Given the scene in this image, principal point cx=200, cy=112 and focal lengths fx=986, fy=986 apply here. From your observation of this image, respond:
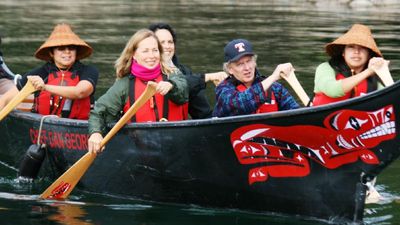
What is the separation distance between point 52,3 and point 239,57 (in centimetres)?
3224

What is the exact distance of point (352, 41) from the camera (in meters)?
6.45

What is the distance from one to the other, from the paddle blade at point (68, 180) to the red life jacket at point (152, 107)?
454 mm

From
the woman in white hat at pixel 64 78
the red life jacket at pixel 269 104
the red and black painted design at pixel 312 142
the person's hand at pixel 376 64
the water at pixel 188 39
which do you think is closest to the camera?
the red and black painted design at pixel 312 142

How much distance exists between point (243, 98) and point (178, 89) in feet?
2.27

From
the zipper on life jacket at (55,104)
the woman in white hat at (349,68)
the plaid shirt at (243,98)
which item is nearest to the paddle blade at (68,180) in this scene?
the zipper on life jacket at (55,104)

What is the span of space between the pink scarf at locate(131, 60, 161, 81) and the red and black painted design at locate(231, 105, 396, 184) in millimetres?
960

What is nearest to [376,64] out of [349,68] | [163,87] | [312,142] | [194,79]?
[349,68]

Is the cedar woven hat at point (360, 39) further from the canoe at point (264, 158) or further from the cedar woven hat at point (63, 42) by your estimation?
the cedar woven hat at point (63, 42)

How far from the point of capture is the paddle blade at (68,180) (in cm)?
704

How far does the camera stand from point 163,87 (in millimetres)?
6645

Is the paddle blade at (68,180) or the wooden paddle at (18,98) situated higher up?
the wooden paddle at (18,98)

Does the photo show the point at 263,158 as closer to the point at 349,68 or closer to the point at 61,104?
the point at 349,68

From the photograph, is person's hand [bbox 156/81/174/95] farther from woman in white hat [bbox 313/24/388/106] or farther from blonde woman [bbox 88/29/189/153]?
woman in white hat [bbox 313/24/388/106]

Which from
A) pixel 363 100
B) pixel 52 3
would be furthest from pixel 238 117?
pixel 52 3
